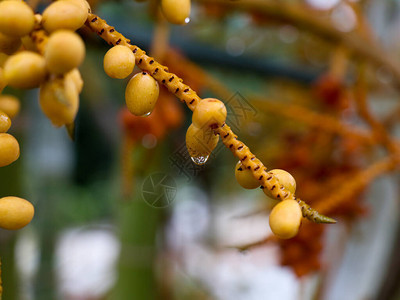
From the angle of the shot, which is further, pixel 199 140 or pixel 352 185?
pixel 352 185

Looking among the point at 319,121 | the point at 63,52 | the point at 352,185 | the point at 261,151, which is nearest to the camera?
the point at 63,52

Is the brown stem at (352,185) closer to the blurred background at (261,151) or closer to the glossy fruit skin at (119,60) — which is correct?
the blurred background at (261,151)

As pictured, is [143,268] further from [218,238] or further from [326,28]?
[218,238]

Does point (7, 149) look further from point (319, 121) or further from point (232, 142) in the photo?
point (319, 121)

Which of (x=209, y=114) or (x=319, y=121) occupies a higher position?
(x=319, y=121)

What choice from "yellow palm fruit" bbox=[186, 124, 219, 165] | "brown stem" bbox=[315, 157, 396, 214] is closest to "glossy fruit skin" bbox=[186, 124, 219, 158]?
"yellow palm fruit" bbox=[186, 124, 219, 165]

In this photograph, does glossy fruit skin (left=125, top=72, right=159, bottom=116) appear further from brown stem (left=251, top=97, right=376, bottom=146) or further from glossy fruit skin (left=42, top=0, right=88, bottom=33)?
brown stem (left=251, top=97, right=376, bottom=146)

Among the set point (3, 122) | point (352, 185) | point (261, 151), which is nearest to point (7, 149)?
point (3, 122)

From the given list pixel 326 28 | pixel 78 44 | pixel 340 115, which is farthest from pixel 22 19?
pixel 340 115
